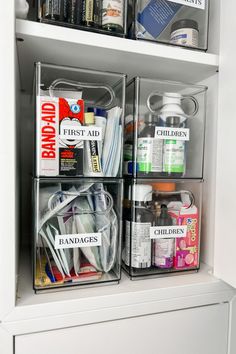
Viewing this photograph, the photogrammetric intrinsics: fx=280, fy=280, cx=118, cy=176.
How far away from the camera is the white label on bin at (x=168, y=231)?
615 mm

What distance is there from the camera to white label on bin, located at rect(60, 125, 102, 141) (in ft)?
1.76

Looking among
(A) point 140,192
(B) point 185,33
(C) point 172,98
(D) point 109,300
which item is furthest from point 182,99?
(D) point 109,300

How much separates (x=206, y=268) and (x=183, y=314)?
14cm

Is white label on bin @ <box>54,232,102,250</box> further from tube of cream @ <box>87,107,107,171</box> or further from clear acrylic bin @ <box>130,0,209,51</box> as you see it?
clear acrylic bin @ <box>130,0,209,51</box>

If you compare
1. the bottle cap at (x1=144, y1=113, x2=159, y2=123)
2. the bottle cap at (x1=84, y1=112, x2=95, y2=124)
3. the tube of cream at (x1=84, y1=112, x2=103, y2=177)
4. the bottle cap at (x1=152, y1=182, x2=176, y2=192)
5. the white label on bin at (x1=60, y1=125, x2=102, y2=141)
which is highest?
the bottle cap at (x1=144, y1=113, x2=159, y2=123)

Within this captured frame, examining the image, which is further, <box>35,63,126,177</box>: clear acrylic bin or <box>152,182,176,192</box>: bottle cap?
<box>152,182,176,192</box>: bottle cap

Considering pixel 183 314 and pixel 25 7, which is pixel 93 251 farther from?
pixel 25 7

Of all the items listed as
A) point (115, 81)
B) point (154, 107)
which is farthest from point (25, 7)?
point (154, 107)

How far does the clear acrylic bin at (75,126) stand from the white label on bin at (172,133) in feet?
0.28

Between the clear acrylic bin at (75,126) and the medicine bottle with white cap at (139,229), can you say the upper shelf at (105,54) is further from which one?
the medicine bottle with white cap at (139,229)

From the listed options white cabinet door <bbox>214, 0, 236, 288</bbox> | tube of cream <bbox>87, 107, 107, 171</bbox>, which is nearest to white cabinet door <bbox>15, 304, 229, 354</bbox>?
white cabinet door <bbox>214, 0, 236, 288</bbox>

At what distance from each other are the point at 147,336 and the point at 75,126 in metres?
0.44

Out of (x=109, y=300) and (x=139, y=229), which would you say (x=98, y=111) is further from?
(x=109, y=300)

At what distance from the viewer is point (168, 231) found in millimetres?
627
